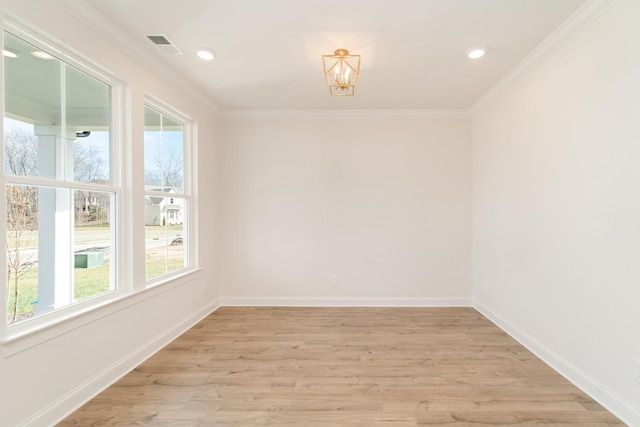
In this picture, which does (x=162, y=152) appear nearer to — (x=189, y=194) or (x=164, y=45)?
(x=189, y=194)

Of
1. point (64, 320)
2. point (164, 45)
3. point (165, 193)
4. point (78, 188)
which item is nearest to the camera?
point (64, 320)

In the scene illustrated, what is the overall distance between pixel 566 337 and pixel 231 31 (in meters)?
3.57

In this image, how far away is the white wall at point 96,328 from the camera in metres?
1.64

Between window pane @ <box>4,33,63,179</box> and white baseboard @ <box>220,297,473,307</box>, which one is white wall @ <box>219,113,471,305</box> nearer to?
white baseboard @ <box>220,297,473,307</box>

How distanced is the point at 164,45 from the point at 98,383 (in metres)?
2.69

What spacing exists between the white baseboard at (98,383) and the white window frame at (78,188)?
0.45 m

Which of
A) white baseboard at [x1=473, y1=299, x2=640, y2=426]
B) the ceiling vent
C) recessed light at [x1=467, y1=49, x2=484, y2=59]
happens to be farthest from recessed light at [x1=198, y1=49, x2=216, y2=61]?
white baseboard at [x1=473, y1=299, x2=640, y2=426]

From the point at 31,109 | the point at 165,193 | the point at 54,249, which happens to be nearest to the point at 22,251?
the point at 54,249

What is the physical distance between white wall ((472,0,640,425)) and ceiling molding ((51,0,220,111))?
136 inches

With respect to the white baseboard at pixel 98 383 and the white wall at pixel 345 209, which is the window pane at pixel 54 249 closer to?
the white baseboard at pixel 98 383

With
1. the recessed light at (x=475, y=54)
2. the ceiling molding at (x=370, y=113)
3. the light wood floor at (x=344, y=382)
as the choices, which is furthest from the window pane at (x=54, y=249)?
the recessed light at (x=475, y=54)

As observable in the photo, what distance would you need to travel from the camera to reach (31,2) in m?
1.70

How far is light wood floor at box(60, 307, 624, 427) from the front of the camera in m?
1.87

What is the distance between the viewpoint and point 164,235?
121 inches
